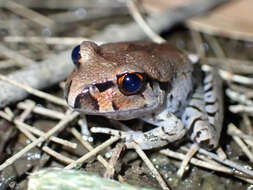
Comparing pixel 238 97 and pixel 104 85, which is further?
pixel 238 97

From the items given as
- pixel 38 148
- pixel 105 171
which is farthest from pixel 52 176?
pixel 38 148

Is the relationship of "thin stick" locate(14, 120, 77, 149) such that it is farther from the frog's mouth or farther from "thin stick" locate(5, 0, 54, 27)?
"thin stick" locate(5, 0, 54, 27)

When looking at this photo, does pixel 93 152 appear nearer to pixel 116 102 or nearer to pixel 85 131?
pixel 85 131

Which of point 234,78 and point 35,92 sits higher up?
point 35,92

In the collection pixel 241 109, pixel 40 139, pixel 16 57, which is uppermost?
pixel 16 57

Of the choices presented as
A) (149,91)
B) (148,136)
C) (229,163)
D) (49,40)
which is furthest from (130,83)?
(49,40)

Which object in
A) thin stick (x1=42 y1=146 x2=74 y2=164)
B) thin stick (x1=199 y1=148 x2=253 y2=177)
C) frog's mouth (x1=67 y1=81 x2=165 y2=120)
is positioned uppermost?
frog's mouth (x1=67 y1=81 x2=165 y2=120)

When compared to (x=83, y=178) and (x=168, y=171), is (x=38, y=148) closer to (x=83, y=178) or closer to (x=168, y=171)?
(x=83, y=178)

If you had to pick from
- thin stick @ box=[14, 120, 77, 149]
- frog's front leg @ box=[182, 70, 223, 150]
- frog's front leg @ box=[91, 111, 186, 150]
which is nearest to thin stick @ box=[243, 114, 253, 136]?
frog's front leg @ box=[182, 70, 223, 150]
